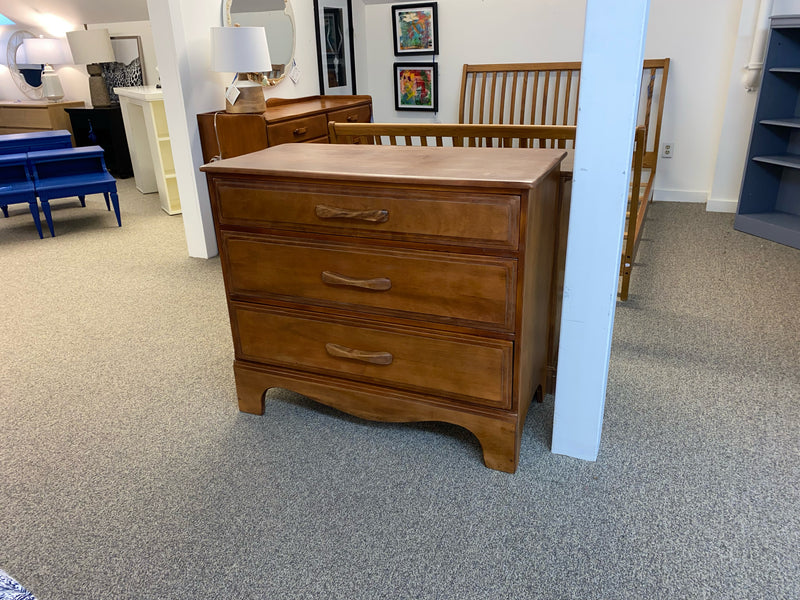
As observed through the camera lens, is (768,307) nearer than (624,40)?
No

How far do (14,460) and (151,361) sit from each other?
0.66 metres

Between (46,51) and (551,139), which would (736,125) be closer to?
(551,139)

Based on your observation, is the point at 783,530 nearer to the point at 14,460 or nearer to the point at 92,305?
the point at 14,460

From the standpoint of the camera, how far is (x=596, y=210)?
57.8 inches

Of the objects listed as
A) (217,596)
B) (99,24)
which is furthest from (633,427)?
(99,24)

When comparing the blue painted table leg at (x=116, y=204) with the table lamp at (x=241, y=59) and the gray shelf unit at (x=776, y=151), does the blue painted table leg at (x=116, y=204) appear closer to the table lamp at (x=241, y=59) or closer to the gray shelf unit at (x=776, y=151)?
the table lamp at (x=241, y=59)

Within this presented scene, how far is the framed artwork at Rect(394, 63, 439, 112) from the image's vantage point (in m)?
4.89

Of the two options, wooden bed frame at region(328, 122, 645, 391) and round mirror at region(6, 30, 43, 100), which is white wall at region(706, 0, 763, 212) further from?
round mirror at region(6, 30, 43, 100)

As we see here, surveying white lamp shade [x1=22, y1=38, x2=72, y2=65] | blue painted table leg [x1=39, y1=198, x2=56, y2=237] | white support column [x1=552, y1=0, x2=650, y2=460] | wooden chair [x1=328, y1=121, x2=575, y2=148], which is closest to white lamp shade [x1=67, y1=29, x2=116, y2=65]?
white lamp shade [x1=22, y1=38, x2=72, y2=65]

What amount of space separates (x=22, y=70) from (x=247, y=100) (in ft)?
15.7

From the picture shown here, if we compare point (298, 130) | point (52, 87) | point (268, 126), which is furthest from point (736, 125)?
point (52, 87)

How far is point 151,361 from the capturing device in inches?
94.6

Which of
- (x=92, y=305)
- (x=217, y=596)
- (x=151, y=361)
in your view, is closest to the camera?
(x=217, y=596)

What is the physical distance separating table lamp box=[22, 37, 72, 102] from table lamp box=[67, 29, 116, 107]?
0.56 m
